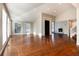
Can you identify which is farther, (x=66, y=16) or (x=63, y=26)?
(x=66, y=16)

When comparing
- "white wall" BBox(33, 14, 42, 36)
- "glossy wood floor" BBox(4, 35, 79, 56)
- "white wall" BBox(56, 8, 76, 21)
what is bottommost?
"glossy wood floor" BBox(4, 35, 79, 56)

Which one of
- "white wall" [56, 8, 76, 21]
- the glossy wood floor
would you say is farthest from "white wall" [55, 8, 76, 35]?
the glossy wood floor

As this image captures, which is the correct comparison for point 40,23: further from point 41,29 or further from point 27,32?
point 27,32

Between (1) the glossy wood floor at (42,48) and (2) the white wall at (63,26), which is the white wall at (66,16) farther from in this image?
(1) the glossy wood floor at (42,48)

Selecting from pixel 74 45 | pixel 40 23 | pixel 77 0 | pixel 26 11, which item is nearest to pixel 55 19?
pixel 40 23

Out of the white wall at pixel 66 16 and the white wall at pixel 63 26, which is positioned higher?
the white wall at pixel 66 16

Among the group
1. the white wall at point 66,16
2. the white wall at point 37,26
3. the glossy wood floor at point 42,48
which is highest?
the white wall at point 66,16

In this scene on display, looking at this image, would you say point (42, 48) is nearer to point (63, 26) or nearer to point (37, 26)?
point (37, 26)

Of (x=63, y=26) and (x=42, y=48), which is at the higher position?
(x=63, y=26)

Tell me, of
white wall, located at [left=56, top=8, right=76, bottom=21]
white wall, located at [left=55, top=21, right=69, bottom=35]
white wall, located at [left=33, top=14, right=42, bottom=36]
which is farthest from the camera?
white wall, located at [left=33, top=14, right=42, bottom=36]

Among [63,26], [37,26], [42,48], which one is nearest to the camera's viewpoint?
[63,26]

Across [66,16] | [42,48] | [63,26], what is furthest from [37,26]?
[66,16]

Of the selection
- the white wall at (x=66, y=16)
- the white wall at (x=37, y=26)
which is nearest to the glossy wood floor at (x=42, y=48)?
the white wall at (x=37, y=26)

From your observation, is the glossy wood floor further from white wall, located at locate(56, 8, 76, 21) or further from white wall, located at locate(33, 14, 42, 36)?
white wall, located at locate(56, 8, 76, 21)
